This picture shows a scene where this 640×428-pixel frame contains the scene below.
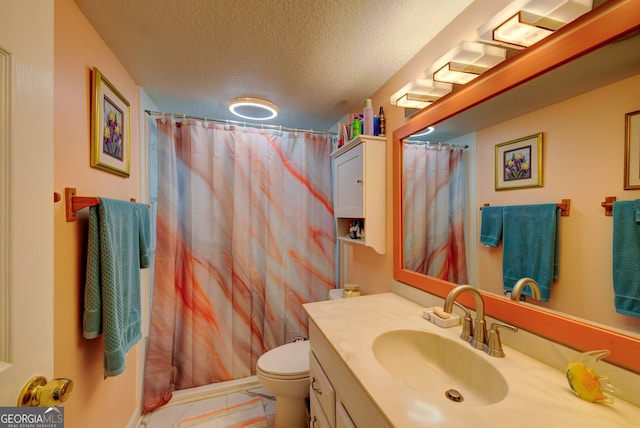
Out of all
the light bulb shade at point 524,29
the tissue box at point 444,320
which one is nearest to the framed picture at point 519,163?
the light bulb shade at point 524,29

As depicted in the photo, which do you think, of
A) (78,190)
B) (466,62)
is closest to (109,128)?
(78,190)

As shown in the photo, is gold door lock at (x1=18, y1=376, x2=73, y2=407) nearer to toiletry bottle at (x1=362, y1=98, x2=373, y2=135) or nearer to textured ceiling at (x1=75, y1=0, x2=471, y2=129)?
textured ceiling at (x1=75, y1=0, x2=471, y2=129)

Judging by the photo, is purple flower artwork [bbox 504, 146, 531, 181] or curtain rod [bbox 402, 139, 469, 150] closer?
purple flower artwork [bbox 504, 146, 531, 181]

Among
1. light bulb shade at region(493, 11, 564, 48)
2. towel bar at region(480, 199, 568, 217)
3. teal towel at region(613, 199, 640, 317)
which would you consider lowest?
teal towel at region(613, 199, 640, 317)

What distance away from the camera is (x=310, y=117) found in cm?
209

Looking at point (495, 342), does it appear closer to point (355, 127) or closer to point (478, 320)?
point (478, 320)

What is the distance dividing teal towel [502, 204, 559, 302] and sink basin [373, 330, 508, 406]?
292 mm

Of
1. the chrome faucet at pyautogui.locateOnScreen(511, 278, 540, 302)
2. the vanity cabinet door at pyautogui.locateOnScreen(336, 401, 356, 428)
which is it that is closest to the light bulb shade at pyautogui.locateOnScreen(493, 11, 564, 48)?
the chrome faucet at pyautogui.locateOnScreen(511, 278, 540, 302)

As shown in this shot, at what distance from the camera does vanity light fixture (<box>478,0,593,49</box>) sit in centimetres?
68

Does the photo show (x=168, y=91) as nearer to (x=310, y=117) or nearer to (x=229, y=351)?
(x=310, y=117)

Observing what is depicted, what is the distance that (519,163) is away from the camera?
33.6 inches

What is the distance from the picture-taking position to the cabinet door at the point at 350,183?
5.08 feet

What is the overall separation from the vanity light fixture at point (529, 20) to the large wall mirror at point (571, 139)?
0.08 ft

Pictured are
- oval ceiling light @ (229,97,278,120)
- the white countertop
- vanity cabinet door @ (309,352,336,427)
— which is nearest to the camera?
the white countertop
